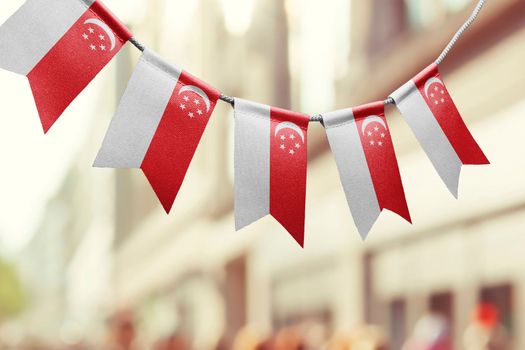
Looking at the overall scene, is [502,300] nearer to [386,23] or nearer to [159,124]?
[386,23]

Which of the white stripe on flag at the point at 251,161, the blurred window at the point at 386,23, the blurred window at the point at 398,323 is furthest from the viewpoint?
the blurred window at the point at 386,23

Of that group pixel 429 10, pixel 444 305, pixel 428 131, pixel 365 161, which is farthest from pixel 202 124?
pixel 429 10

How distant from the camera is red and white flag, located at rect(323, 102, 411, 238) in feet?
12.6

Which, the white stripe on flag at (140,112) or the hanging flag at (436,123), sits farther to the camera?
the hanging flag at (436,123)

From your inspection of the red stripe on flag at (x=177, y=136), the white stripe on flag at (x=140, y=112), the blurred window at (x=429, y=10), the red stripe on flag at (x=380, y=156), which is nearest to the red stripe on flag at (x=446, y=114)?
the red stripe on flag at (x=380, y=156)

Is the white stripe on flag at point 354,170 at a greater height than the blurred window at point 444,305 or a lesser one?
lesser

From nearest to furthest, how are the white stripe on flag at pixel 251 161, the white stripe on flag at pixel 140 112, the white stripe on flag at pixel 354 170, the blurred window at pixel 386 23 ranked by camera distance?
the white stripe on flag at pixel 140 112
the white stripe on flag at pixel 251 161
the white stripe on flag at pixel 354 170
the blurred window at pixel 386 23

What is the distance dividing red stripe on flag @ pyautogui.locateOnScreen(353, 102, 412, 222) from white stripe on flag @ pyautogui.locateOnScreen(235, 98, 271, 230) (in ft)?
1.09

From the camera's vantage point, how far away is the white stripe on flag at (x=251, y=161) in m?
3.68

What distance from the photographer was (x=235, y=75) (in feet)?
82.1

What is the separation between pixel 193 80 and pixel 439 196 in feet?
24.9

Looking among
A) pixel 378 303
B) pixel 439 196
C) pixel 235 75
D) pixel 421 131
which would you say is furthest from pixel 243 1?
pixel 421 131

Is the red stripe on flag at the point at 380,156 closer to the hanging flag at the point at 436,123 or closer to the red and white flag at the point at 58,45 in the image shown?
the hanging flag at the point at 436,123

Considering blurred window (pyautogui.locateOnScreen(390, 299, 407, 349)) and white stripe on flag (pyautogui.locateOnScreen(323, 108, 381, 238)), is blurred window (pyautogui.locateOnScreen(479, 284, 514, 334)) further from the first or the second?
white stripe on flag (pyautogui.locateOnScreen(323, 108, 381, 238))
